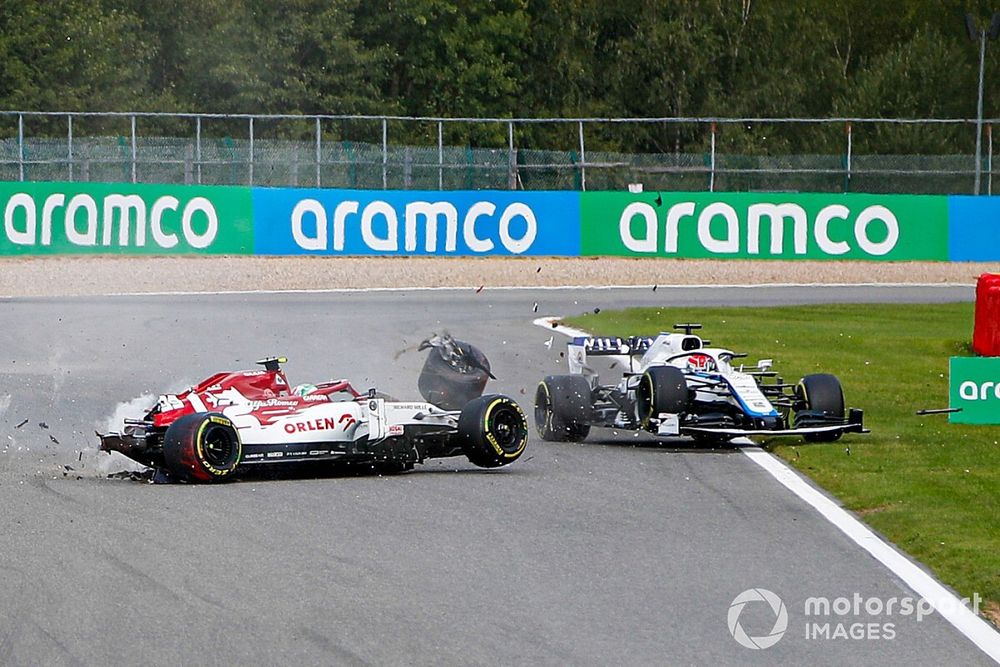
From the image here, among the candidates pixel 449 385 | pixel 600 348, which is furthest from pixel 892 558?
pixel 600 348

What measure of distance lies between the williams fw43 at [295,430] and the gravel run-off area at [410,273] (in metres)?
16.0

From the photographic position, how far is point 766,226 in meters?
32.5

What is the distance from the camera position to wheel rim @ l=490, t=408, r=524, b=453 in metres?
10.1

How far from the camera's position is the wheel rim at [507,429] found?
398 inches

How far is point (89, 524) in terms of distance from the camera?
823 centimetres

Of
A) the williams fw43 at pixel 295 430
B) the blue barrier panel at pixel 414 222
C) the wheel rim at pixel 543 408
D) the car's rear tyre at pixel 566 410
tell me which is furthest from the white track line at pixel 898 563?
the blue barrier panel at pixel 414 222

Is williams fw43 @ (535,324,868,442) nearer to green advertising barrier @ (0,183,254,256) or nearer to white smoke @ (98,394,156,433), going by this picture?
white smoke @ (98,394,156,433)

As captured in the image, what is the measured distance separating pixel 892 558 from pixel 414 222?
2415cm

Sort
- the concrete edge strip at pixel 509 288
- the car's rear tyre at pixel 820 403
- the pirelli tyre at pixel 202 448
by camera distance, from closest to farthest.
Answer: the pirelli tyre at pixel 202 448 → the car's rear tyre at pixel 820 403 → the concrete edge strip at pixel 509 288

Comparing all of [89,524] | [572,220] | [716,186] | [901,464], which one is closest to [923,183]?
[716,186]

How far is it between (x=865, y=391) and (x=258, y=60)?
3579 cm

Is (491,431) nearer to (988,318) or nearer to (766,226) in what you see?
(988,318)

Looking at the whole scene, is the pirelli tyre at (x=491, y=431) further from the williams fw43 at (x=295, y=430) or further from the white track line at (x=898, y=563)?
the white track line at (x=898, y=563)

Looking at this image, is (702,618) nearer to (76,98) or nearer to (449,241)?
(449,241)
